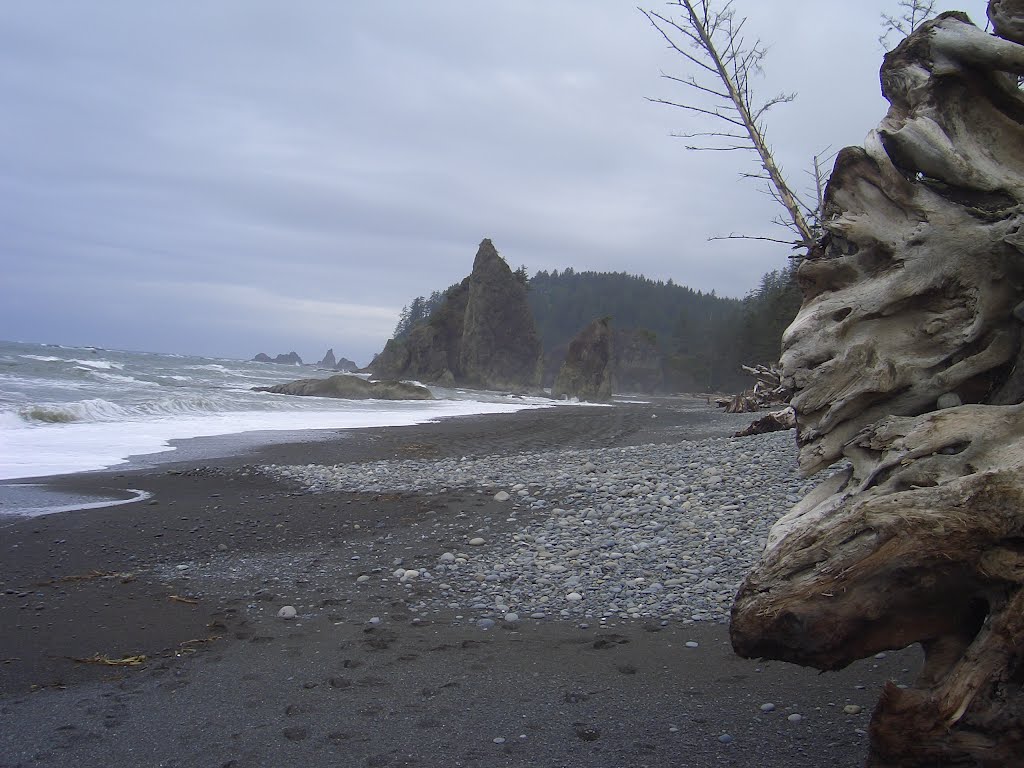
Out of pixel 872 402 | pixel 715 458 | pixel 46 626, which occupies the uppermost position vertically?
pixel 872 402

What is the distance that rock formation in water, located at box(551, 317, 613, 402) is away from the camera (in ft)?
208

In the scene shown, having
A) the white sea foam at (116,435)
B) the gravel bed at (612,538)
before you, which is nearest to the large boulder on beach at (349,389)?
the white sea foam at (116,435)

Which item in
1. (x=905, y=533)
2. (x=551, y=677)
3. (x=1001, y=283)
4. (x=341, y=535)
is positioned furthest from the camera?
(x=341, y=535)

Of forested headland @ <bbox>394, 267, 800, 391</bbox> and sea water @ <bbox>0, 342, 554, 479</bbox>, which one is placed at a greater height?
forested headland @ <bbox>394, 267, 800, 391</bbox>

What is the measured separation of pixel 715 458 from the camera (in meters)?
9.92

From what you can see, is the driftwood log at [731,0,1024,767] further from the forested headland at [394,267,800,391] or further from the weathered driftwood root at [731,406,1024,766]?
the forested headland at [394,267,800,391]

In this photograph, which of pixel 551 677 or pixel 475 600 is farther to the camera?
pixel 475 600

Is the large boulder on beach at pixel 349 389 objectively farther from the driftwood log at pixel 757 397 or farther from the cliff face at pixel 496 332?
the cliff face at pixel 496 332

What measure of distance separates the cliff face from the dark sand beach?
63999 mm

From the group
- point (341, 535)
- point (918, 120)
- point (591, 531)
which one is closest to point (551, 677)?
point (591, 531)

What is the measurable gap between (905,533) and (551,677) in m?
2.25

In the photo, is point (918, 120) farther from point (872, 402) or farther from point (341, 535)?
point (341, 535)

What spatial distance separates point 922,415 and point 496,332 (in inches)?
2774

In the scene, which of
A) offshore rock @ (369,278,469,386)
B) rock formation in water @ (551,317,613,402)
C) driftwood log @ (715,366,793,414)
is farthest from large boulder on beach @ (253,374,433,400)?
offshore rock @ (369,278,469,386)
